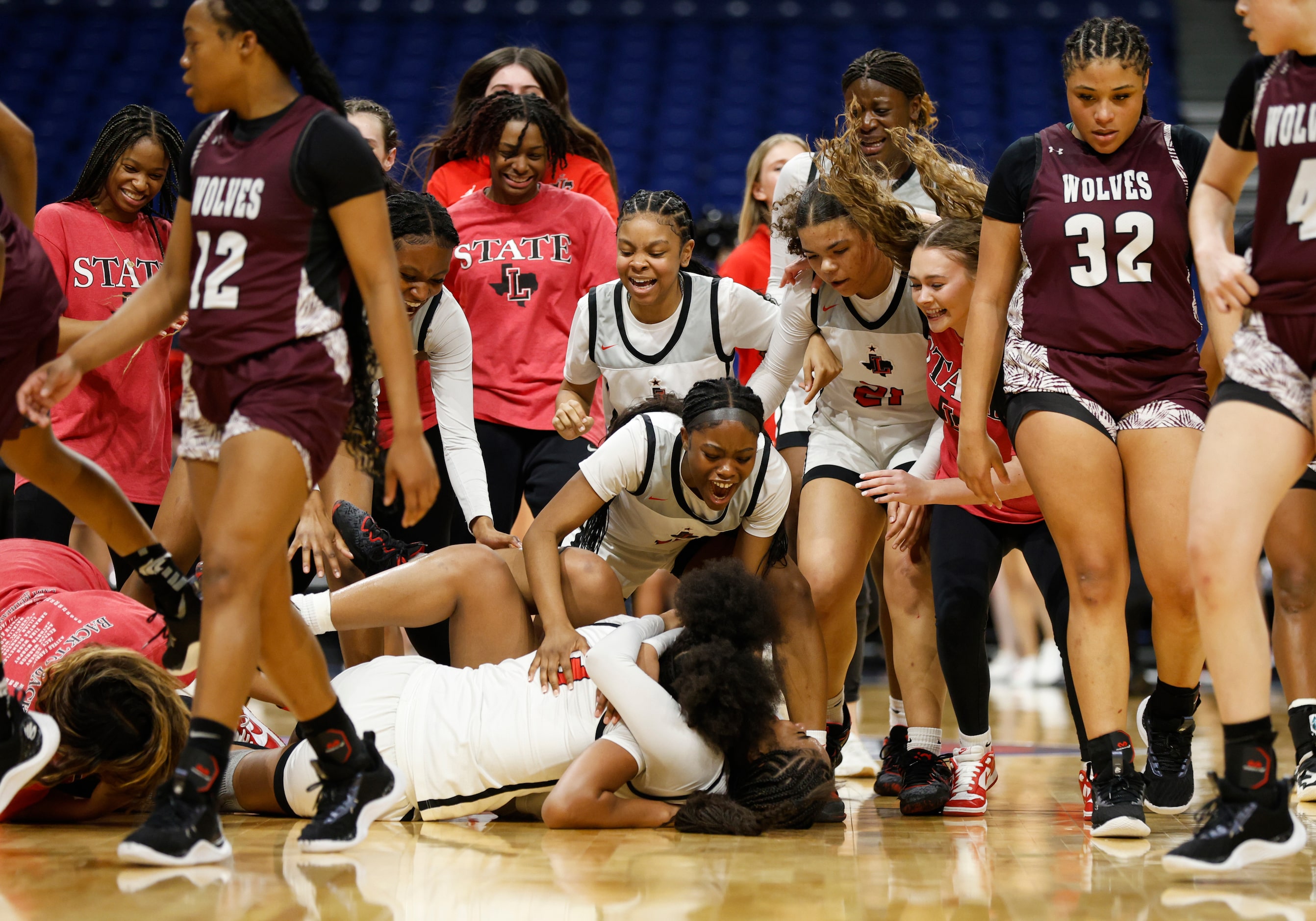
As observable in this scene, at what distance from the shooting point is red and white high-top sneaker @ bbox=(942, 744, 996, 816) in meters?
3.43

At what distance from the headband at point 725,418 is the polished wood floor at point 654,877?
3.35 feet

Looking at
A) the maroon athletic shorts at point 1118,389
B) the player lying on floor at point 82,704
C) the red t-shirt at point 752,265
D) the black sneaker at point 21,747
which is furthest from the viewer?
the red t-shirt at point 752,265

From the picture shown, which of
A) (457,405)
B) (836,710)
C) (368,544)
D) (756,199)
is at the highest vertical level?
(756,199)

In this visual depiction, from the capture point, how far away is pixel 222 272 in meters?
2.60

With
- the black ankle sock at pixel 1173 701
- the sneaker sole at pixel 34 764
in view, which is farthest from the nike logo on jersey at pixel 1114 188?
the sneaker sole at pixel 34 764

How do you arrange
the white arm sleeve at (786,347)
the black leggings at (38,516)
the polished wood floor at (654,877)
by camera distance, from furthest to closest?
1. the black leggings at (38,516)
2. the white arm sleeve at (786,347)
3. the polished wood floor at (654,877)

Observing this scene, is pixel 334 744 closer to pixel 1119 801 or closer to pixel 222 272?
pixel 222 272

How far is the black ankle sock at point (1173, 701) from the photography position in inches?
127

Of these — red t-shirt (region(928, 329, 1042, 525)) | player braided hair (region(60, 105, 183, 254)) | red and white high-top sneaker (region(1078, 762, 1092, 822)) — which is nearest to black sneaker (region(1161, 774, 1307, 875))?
red and white high-top sneaker (region(1078, 762, 1092, 822))

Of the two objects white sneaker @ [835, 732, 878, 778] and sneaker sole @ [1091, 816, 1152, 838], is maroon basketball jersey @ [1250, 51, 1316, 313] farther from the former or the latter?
white sneaker @ [835, 732, 878, 778]

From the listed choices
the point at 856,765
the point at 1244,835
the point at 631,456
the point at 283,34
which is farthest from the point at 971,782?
A: the point at 283,34

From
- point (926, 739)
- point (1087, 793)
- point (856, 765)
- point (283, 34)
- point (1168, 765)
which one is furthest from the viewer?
point (856, 765)

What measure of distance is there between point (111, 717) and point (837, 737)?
208 centimetres

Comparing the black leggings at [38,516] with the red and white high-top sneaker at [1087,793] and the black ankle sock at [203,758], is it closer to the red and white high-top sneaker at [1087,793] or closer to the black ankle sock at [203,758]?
the black ankle sock at [203,758]
